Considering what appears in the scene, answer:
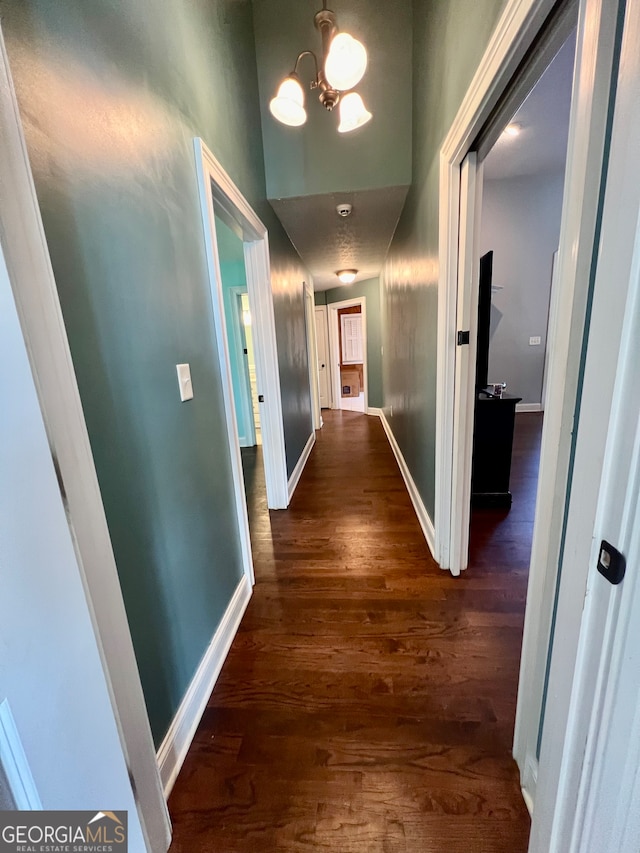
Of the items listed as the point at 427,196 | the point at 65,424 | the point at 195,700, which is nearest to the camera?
the point at 65,424

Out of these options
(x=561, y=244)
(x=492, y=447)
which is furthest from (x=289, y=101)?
(x=492, y=447)

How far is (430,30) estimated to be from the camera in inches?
61.9

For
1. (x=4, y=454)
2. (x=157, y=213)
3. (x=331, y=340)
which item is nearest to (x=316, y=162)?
(x=157, y=213)

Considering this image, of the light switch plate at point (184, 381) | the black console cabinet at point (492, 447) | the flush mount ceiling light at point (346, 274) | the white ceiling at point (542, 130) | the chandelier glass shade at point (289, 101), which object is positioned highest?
the white ceiling at point (542, 130)

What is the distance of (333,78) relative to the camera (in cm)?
140

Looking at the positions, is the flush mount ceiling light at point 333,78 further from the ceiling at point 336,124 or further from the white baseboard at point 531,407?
the white baseboard at point 531,407

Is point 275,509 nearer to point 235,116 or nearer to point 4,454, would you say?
point 4,454

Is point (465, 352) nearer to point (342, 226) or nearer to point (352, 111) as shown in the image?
point (352, 111)

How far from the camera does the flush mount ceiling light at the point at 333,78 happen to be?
1346 millimetres

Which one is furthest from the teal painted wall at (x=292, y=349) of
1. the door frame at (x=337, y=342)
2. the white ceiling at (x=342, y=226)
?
the door frame at (x=337, y=342)

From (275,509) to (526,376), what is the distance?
4.77m

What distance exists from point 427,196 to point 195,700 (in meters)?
2.52

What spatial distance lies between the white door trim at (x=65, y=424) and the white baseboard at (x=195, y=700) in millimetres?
195

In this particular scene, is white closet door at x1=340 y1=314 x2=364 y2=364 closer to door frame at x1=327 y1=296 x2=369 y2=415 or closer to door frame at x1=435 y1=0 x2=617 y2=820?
door frame at x1=327 y1=296 x2=369 y2=415
